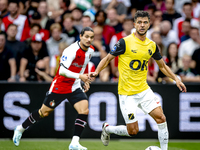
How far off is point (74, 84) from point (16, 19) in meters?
4.37

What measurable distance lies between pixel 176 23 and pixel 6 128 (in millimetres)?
6080

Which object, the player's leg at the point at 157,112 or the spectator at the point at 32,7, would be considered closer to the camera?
the player's leg at the point at 157,112

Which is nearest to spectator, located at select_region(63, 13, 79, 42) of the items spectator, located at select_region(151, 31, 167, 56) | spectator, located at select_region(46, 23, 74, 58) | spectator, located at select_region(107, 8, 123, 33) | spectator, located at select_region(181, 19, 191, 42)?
spectator, located at select_region(46, 23, 74, 58)

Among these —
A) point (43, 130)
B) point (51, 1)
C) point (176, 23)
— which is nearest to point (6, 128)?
point (43, 130)

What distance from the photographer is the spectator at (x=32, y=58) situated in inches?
319

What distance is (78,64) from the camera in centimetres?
610

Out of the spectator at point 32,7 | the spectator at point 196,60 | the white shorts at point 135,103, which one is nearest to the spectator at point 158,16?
the spectator at point 196,60

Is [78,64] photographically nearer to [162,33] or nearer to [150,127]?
[150,127]

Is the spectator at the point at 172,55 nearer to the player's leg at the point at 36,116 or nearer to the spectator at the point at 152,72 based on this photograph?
the spectator at the point at 152,72

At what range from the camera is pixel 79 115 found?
6.00m

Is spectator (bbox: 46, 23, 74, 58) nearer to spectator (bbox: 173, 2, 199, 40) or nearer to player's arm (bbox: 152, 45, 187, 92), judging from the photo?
spectator (bbox: 173, 2, 199, 40)

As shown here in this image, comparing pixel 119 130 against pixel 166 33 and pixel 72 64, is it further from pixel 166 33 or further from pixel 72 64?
pixel 166 33

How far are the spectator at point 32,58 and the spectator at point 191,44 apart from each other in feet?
12.7

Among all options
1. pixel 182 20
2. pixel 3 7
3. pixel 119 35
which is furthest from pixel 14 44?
pixel 182 20
